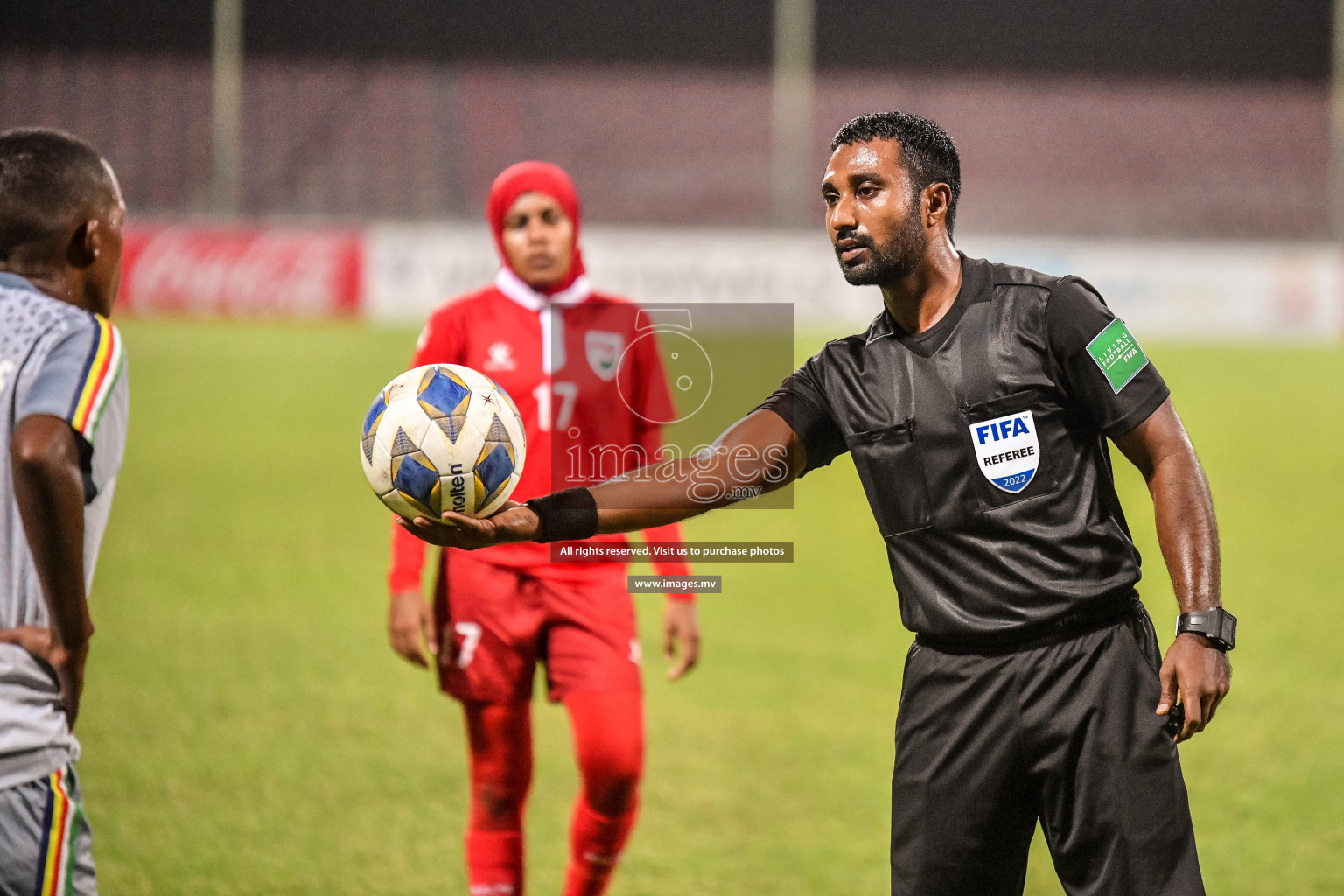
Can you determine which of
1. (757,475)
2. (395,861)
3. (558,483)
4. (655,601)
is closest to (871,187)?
(757,475)

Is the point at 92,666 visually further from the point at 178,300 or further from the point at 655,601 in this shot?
the point at 178,300

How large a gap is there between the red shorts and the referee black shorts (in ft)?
3.82

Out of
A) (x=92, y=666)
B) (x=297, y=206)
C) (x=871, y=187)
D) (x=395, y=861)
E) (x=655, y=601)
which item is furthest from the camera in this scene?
(x=297, y=206)

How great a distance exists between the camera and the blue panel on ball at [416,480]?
9.21 ft

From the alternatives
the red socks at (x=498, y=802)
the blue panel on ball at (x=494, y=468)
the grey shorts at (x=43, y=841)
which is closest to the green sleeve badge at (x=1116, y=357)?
the blue panel on ball at (x=494, y=468)

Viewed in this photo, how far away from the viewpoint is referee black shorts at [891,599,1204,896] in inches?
99.7

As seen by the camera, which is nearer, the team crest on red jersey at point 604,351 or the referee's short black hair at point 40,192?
the referee's short black hair at point 40,192

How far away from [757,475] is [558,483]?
106 centimetres

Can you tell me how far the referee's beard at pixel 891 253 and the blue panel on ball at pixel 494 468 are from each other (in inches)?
32.5

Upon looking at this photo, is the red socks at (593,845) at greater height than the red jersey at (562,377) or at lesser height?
lesser

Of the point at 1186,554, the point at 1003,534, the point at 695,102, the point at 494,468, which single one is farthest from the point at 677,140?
the point at 1186,554

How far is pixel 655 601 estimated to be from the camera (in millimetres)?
8344

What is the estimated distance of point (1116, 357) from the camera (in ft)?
8.48

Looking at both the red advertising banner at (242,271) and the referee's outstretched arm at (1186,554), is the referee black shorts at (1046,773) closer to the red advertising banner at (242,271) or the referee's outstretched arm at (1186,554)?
the referee's outstretched arm at (1186,554)
